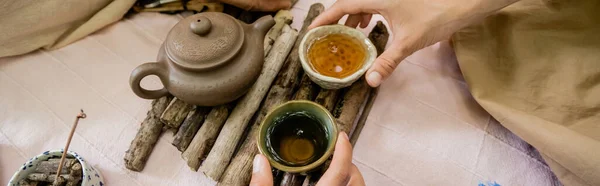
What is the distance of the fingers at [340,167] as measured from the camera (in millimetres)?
727

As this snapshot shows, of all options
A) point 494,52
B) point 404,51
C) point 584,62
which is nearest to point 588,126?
point 584,62

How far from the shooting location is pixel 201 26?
2.60 ft

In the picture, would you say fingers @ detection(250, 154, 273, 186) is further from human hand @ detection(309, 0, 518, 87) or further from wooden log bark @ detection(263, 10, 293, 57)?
wooden log bark @ detection(263, 10, 293, 57)

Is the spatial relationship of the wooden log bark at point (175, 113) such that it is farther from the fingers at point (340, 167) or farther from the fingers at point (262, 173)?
the fingers at point (340, 167)

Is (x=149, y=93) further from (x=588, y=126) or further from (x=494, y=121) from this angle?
(x=588, y=126)

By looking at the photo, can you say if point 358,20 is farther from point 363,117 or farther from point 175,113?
point 175,113

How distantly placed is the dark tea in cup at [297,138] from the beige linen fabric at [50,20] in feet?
2.36

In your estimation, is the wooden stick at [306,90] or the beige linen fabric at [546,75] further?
the wooden stick at [306,90]

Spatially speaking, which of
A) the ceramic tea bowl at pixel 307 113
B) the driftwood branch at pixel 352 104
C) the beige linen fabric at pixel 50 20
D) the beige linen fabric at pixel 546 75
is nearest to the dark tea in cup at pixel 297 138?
the ceramic tea bowl at pixel 307 113

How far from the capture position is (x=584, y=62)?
0.90m

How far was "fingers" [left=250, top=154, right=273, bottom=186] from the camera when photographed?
72 cm

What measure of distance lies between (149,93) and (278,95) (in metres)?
0.32

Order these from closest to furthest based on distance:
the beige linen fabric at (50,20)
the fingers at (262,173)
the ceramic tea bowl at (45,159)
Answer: the fingers at (262,173) → the ceramic tea bowl at (45,159) → the beige linen fabric at (50,20)

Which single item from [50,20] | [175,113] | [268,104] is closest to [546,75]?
[268,104]
